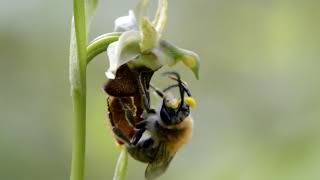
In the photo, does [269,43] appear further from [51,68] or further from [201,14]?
[51,68]

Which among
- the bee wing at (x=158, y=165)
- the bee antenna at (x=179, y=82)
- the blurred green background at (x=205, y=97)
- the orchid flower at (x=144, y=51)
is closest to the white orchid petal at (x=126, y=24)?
the orchid flower at (x=144, y=51)

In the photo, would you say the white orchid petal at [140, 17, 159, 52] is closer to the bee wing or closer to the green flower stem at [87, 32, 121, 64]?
the green flower stem at [87, 32, 121, 64]

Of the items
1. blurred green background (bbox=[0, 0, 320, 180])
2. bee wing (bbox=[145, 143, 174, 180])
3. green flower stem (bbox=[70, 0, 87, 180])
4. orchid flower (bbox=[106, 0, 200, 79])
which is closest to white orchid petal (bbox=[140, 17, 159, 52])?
orchid flower (bbox=[106, 0, 200, 79])

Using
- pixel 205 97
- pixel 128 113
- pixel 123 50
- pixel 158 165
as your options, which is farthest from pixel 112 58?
pixel 205 97

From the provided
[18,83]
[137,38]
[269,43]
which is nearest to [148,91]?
[137,38]

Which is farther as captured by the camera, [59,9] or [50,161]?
[59,9]

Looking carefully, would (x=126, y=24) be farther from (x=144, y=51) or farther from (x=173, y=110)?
(x=173, y=110)

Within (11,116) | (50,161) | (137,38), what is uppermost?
(137,38)

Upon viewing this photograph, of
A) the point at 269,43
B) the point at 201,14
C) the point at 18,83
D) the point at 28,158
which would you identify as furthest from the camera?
the point at 201,14
